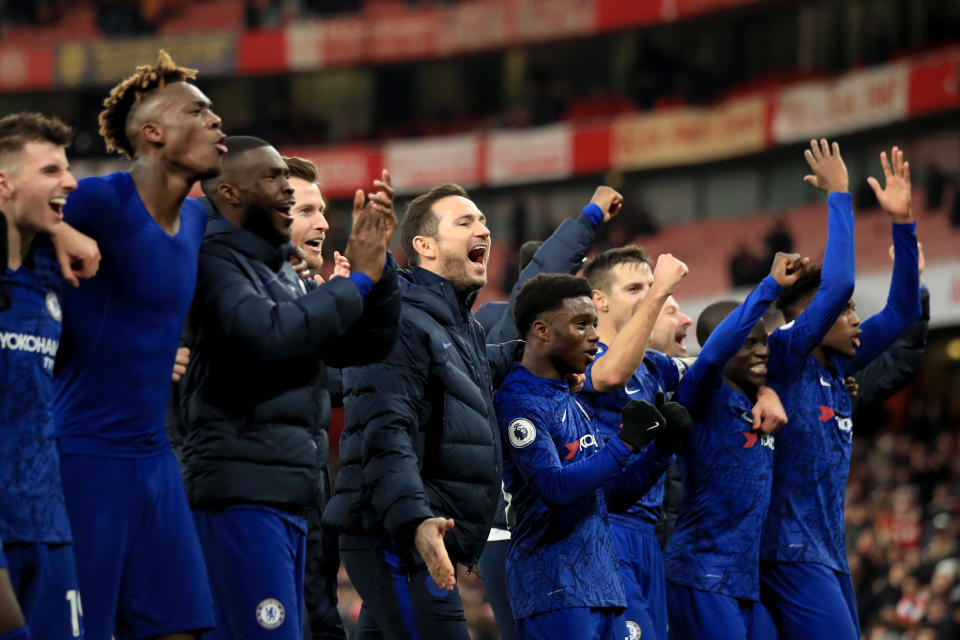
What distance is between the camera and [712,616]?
6219 mm

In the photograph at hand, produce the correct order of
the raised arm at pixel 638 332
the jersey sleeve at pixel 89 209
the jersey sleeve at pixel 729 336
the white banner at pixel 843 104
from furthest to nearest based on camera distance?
the white banner at pixel 843 104 < the jersey sleeve at pixel 729 336 < the raised arm at pixel 638 332 < the jersey sleeve at pixel 89 209

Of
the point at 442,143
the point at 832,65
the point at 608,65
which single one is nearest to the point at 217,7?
the point at 442,143

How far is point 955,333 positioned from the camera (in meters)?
24.7

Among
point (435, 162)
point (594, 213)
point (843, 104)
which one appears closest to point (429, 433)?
point (594, 213)

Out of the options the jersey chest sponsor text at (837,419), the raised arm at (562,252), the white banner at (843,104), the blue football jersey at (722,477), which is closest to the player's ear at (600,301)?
the raised arm at (562,252)

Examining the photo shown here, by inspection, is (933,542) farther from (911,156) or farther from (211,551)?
(911,156)

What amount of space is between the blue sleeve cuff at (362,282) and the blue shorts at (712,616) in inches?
101

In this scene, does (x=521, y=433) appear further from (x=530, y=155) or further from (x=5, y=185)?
(x=530, y=155)

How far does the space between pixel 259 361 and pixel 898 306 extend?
13.5 feet

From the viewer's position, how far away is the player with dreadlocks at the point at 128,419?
4.12m

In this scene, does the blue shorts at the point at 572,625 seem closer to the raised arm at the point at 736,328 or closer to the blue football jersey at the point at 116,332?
the raised arm at the point at 736,328

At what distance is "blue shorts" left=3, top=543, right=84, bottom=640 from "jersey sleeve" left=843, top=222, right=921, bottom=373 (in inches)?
181

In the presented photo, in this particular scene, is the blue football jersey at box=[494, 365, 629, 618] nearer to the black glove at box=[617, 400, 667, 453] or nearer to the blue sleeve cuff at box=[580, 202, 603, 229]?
the black glove at box=[617, 400, 667, 453]

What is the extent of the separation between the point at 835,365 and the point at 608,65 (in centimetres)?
2670
